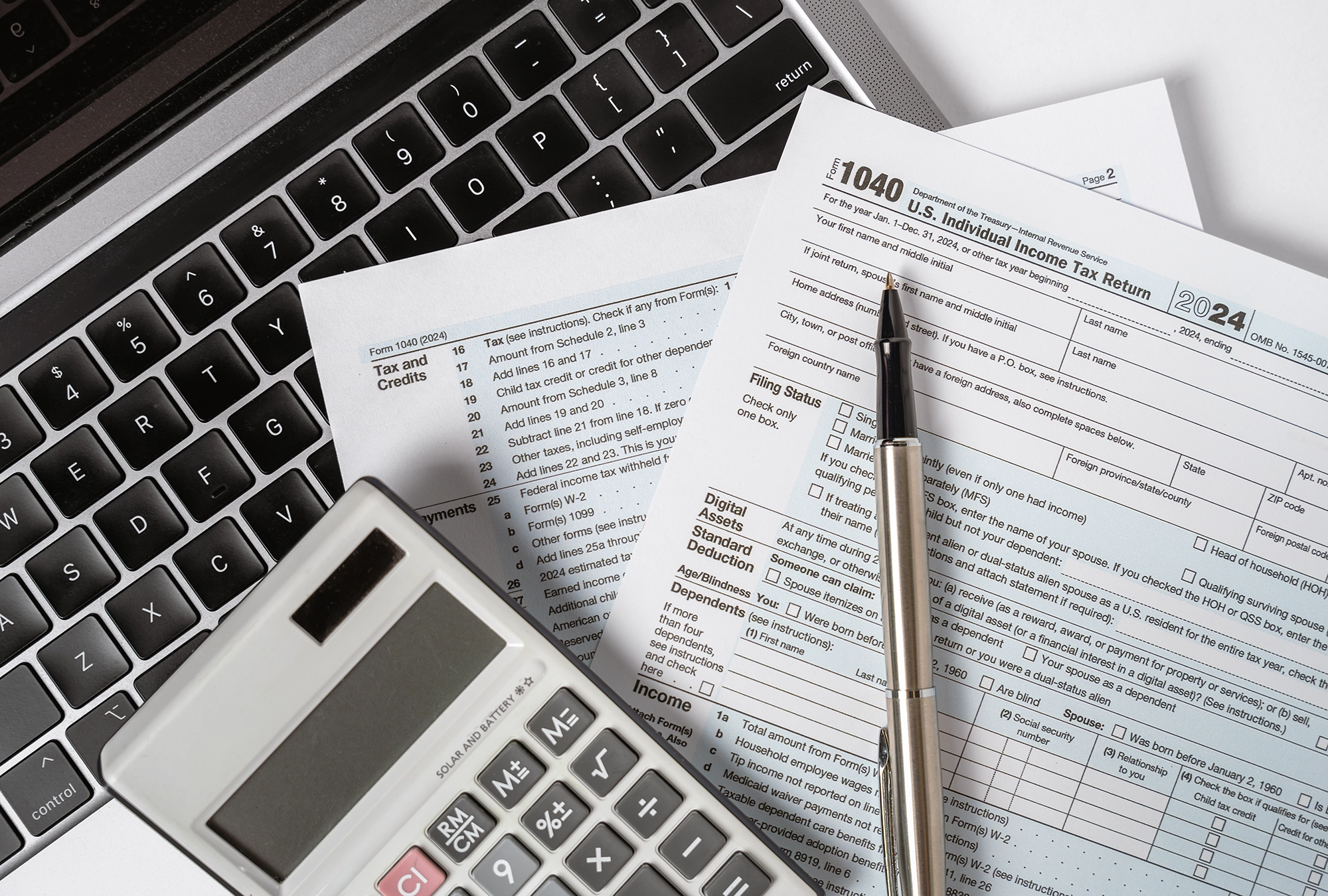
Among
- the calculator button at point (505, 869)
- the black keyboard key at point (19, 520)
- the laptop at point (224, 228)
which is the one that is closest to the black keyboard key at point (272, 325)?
the laptop at point (224, 228)

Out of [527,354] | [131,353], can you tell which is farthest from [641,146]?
[131,353]

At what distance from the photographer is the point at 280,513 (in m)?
0.34

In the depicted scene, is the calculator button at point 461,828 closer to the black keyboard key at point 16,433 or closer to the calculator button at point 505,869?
the calculator button at point 505,869

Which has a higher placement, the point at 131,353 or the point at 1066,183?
the point at 1066,183

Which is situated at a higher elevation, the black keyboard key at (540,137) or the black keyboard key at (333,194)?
the black keyboard key at (540,137)

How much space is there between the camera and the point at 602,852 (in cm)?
32

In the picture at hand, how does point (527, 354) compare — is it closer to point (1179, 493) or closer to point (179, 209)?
point (179, 209)

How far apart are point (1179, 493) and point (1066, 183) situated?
0.46 ft

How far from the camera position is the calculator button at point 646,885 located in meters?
0.32

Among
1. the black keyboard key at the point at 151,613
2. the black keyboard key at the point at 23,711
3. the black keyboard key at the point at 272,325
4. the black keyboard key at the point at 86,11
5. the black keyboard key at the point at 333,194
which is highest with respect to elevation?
the black keyboard key at the point at 86,11

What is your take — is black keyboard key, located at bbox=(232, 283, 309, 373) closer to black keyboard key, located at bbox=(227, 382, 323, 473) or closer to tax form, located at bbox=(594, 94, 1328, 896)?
black keyboard key, located at bbox=(227, 382, 323, 473)

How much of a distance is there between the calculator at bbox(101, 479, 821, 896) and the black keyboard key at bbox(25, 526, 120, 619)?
0.06 metres

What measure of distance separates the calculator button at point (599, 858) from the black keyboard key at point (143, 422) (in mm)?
228

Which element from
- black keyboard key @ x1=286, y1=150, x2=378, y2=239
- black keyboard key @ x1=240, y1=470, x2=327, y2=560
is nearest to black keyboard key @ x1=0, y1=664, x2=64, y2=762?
black keyboard key @ x1=240, y1=470, x2=327, y2=560
